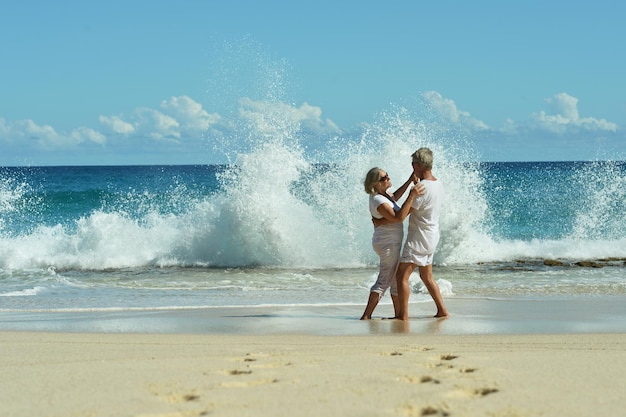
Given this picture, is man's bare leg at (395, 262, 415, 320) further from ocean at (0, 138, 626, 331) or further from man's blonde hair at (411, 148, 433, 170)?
ocean at (0, 138, 626, 331)

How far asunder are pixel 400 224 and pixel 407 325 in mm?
962

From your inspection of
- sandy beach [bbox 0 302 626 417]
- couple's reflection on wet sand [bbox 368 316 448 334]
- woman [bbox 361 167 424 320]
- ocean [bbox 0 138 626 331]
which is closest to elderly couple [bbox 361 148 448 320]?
woman [bbox 361 167 424 320]

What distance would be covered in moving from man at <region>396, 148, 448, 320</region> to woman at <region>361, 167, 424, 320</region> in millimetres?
98

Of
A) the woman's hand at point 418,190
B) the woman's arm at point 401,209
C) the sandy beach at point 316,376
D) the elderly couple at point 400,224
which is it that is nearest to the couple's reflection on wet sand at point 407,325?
the elderly couple at point 400,224

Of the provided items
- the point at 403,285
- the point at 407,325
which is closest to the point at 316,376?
the point at 407,325

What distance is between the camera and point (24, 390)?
4.54 metres

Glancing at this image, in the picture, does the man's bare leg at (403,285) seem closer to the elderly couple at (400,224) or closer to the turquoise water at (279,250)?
the elderly couple at (400,224)

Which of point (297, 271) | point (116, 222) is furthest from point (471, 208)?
point (116, 222)

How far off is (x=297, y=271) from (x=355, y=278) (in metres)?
1.76

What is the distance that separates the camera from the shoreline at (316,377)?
402 cm

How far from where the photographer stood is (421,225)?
7523mm

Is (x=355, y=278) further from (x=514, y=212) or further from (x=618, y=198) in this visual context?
(x=514, y=212)

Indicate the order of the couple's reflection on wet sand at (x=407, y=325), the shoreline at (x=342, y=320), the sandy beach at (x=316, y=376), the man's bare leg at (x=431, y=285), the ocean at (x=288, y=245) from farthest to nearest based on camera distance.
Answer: the ocean at (x=288, y=245)
the man's bare leg at (x=431, y=285)
the shoreline at (x=342, y=320)
the couple's reflection on wet sand at (x=407, y=325)
the sandy beach at (x=316, y=376)

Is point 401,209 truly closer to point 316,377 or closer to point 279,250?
point 316,377
